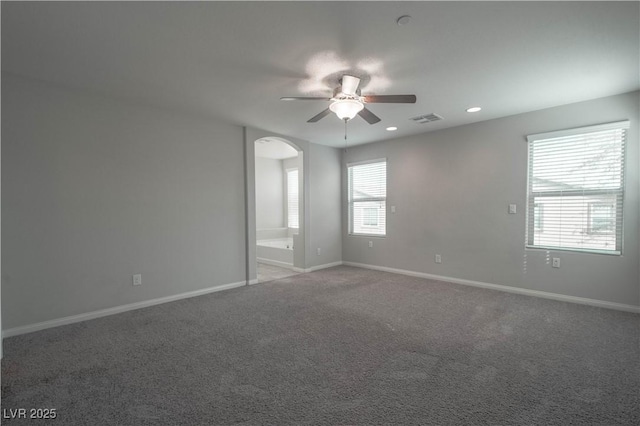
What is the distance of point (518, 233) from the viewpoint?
13.9 ft

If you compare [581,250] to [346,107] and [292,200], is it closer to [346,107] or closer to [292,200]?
[346,107]

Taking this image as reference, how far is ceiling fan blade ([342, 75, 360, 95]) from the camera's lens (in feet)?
9.36

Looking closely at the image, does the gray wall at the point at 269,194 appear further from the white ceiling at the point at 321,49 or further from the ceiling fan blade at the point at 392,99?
the ceiling fan blade at the point at 392,99

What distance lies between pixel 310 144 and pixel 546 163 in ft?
12.3

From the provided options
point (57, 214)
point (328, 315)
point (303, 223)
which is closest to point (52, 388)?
point (57, 214)

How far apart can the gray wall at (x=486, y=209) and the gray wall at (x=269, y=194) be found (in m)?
3.04

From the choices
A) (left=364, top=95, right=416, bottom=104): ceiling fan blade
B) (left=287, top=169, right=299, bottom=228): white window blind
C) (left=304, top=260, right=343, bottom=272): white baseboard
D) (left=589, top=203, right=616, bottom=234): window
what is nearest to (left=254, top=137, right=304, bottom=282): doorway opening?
(left=287, top=169, right=299, bottom=228): white window blind

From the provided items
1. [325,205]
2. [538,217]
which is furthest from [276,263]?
[538,217]

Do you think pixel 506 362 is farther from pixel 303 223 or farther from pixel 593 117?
pixel 303 223

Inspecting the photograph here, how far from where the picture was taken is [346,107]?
2.98 meters

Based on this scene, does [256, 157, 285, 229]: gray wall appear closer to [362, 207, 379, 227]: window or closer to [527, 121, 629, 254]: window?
[362, 207, 379, 227]: window

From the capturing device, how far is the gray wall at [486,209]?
3545 mm

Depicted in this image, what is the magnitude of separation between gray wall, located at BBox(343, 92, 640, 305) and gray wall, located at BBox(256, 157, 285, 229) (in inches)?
120

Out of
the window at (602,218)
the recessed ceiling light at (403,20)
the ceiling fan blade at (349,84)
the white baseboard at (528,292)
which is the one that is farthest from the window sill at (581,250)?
the recessed ceiling light at (403,20)
